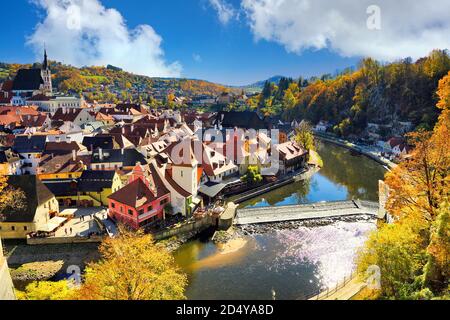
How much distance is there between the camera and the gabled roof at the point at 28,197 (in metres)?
22.7

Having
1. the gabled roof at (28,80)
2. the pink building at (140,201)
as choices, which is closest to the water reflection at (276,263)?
the pink building at (140,201)

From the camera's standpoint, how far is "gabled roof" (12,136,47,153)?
3481 centimetres

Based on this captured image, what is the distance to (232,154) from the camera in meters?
36.4

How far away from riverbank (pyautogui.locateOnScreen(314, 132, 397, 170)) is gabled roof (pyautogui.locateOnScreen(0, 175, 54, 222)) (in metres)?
35.4

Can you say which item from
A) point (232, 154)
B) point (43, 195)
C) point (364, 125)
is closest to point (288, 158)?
point (232, 154)

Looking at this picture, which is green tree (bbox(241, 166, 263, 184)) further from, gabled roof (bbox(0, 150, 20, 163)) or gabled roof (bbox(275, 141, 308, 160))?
gabled roof (bbox(0, 150, 20, 163))

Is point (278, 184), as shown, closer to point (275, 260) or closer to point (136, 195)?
point (275, 260)

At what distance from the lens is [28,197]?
76.6 feet

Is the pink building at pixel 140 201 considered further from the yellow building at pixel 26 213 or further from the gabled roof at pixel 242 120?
the gabled roof at pixel 242 120

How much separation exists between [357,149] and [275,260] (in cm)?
3852

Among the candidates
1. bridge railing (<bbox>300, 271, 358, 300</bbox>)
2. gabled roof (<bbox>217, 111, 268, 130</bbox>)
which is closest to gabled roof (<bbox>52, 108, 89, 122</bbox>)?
gabled roof (<bbox>217, 111, 268, 130</bbox>)

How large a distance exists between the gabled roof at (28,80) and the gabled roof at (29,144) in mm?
53898
